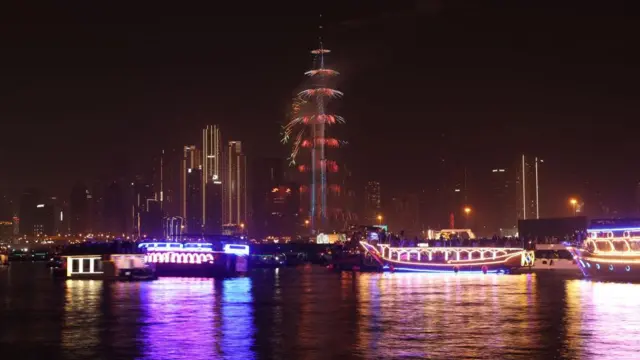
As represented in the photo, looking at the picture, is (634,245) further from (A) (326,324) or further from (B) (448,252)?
(A) (326,324)

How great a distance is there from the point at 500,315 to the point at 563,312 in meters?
3.91

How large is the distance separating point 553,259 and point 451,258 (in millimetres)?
16989

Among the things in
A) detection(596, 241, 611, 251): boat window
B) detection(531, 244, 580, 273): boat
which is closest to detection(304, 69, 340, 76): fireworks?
detection(531, 244, 580, 273): boat

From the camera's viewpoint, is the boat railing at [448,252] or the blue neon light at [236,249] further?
the boat railing at [448,252]

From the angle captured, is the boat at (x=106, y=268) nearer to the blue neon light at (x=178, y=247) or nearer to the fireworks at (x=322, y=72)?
the blue neon light at (x=178, y=247)

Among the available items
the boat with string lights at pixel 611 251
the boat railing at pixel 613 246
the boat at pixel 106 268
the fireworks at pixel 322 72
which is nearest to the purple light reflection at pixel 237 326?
the boat at pixel 106 268

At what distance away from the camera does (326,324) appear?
124 feet

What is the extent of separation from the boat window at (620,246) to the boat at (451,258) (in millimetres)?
17013

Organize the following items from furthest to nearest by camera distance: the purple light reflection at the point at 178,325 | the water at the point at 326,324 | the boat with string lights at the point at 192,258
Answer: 1. the boat with string lights at the point at 192,258
2. the water at the point at 326,324
3. the purple light reflection at the point at 178,325

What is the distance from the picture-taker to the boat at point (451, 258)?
96.7 metres

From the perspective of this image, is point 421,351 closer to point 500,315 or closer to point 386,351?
point 386,351

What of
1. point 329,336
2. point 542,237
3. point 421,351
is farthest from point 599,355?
point 542,237

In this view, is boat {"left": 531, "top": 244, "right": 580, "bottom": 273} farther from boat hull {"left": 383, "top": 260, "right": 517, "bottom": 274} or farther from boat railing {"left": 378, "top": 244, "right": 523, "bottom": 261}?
boat hull {"left": 383, "top": 260, "right": 517, "bottom": 274}

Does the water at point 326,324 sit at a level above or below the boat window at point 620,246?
below
